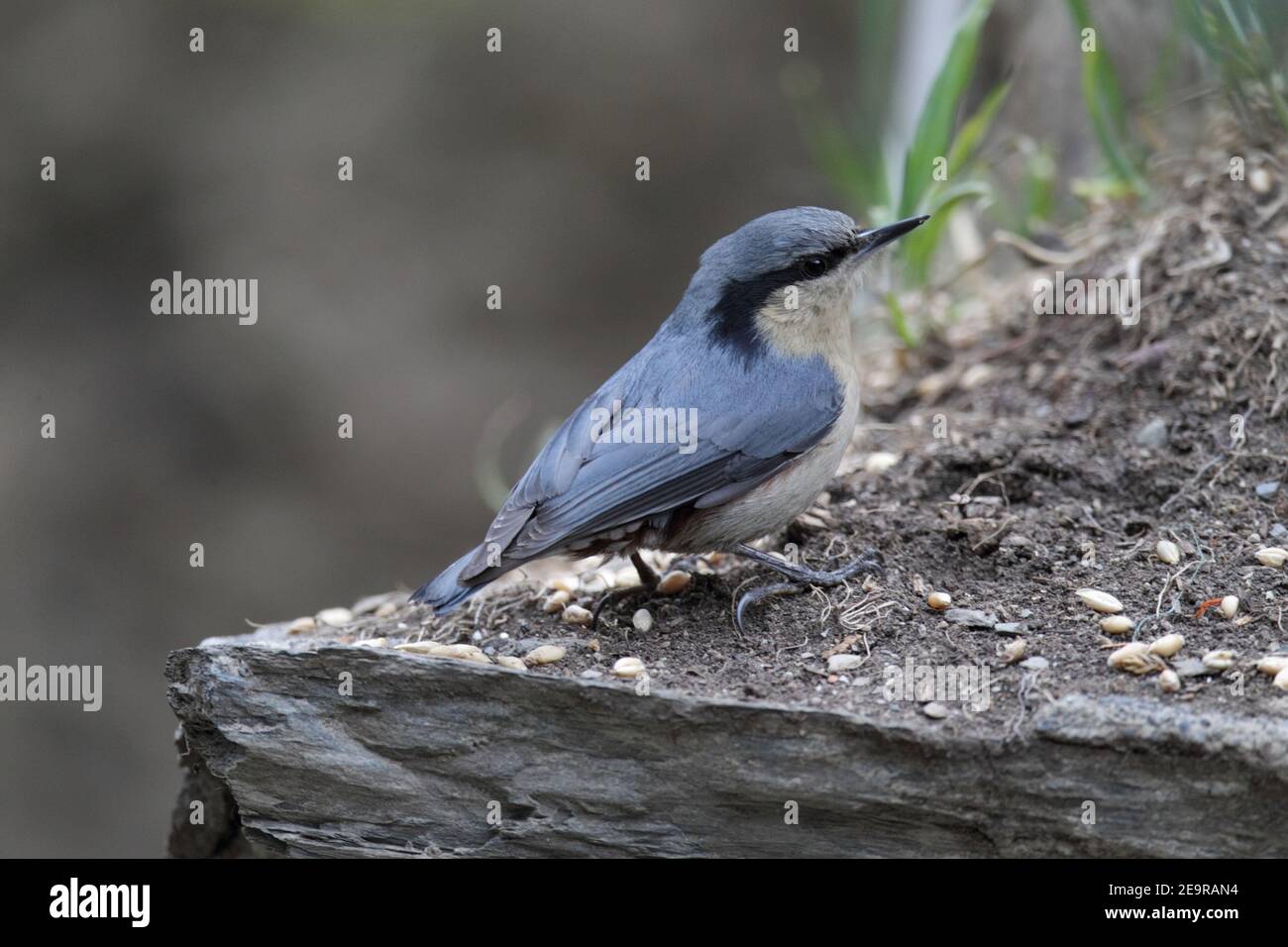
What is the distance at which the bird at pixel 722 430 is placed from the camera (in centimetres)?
363

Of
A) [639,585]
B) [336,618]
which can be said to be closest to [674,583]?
[639,585]

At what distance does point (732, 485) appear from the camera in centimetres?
376

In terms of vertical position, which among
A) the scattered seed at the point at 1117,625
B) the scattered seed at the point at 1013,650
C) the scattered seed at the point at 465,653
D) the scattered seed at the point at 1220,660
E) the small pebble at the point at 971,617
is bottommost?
the scattered seed at the point at 1220,660

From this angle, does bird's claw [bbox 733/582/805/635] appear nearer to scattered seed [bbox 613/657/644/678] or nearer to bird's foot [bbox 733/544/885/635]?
bird's foot [bbox 733/544/885/635]

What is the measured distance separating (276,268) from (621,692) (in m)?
7.72

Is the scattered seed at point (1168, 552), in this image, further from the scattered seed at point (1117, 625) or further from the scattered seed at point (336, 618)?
the scattered seed at point (336, 618)

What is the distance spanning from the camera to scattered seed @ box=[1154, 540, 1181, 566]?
3641 millimetres

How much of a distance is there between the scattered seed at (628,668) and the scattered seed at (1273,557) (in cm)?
175

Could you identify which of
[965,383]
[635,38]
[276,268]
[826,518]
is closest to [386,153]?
[276,268]

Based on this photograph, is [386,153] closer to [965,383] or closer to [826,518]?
[965,383]

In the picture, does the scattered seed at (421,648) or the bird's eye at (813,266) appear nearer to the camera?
the scattered seed at (421,648)
